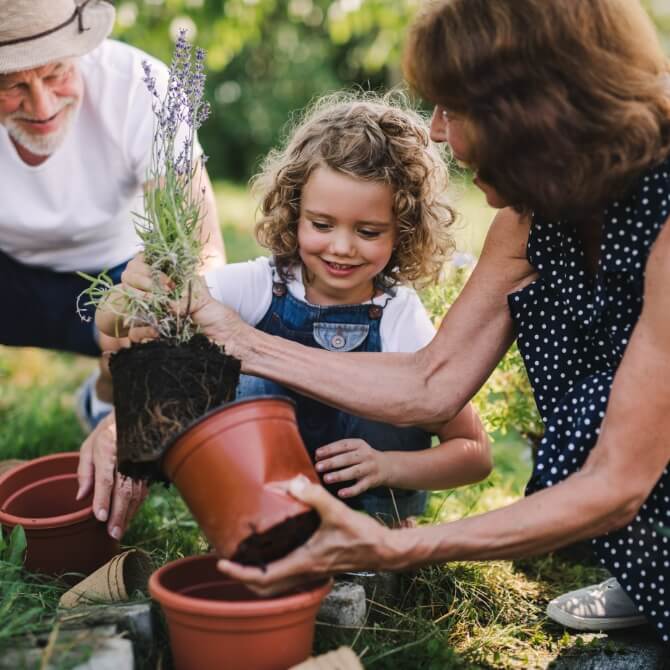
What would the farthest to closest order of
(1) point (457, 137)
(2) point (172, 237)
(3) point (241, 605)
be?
(2) point (172, 237) < (1) point (457, 137) < (3) point (241, 605)

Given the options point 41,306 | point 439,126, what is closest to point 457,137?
point 439,126

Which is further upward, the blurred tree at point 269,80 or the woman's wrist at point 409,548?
the blurred tree at point 269,80

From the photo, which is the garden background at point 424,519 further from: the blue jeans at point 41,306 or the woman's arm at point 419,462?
the blue jeans at point 41,306

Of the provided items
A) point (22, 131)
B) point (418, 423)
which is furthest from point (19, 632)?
point (22, 131)

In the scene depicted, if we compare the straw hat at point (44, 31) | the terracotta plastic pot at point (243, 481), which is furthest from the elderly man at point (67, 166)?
the terracotta plastic pot at point (243, 481)

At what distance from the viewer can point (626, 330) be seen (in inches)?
81.8

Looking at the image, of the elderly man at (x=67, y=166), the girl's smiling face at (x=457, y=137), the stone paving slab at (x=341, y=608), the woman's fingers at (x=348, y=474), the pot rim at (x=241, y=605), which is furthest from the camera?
the elderly man at (x=67, y=166)

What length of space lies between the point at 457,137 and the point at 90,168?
5.72ft

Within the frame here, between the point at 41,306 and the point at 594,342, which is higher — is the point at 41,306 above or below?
below

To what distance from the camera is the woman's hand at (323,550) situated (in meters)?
1.71

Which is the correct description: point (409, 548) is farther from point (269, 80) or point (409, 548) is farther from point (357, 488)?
point (269, 80)

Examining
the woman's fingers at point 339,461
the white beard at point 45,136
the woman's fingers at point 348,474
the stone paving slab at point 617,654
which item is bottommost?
the stone paving slab at point 617,654

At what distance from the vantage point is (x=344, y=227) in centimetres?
250

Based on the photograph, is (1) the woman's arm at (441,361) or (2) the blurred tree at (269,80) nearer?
A: (1) the woman's arm at (441,361)
